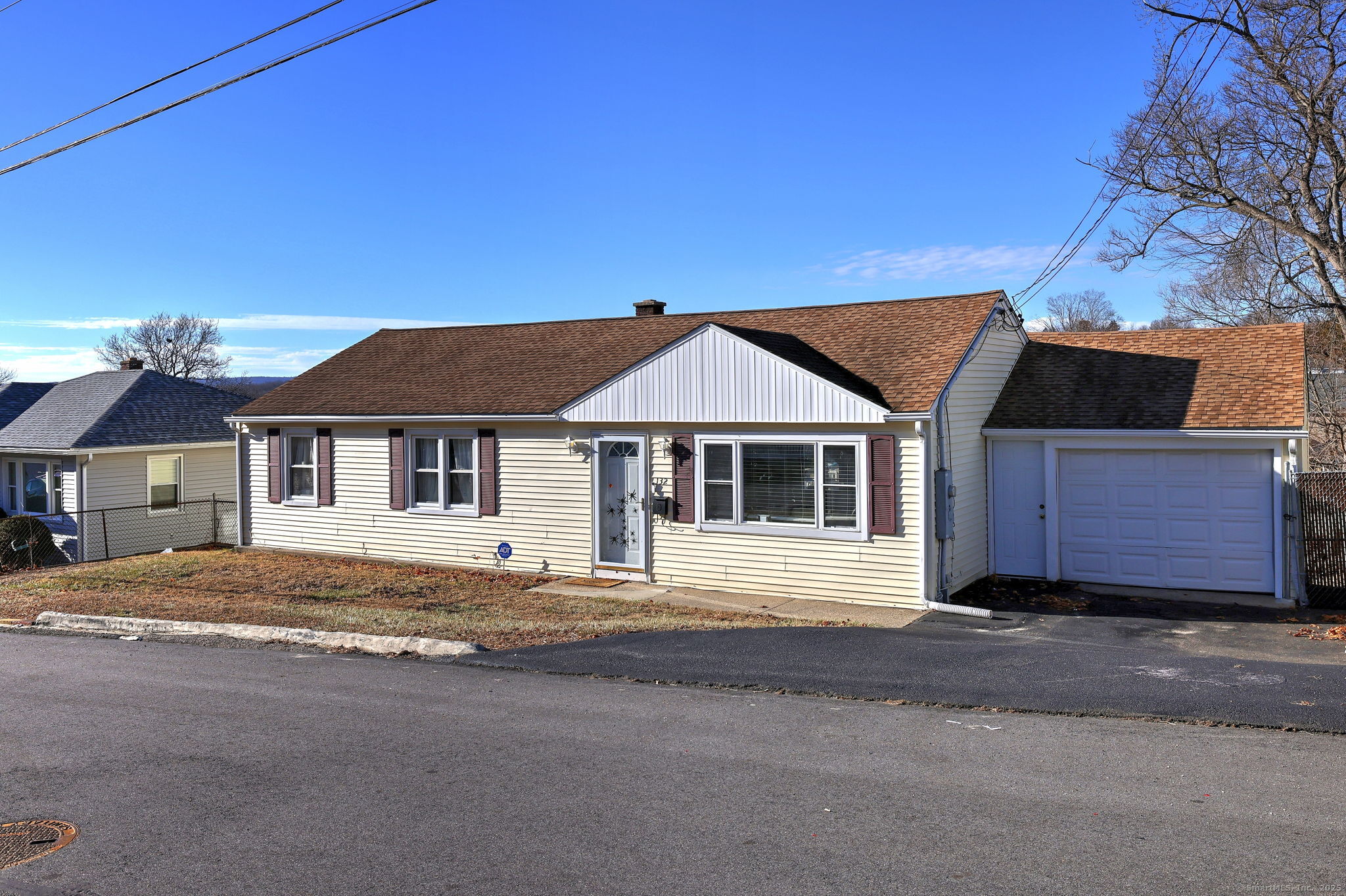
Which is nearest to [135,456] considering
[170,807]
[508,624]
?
[508,624]

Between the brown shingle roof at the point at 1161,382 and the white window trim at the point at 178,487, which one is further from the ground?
the brown shingle roof at the point at 1161,382

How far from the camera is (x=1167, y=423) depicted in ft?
45.2

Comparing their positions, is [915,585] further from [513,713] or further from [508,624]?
[513,713]

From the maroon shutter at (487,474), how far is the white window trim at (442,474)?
0.03 meters

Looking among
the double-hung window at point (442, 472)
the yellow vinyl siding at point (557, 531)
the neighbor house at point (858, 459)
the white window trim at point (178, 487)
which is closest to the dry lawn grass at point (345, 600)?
the yellow vinyl siding at point (557, 531)

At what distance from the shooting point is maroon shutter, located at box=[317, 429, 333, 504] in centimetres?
1850

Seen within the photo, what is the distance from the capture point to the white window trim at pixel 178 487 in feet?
78.9

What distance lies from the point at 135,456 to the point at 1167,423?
23188mm

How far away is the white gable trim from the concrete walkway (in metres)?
2.54

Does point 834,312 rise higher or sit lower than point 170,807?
higher

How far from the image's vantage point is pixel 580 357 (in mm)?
18484

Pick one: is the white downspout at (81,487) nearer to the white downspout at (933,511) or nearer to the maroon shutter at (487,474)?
the maroon shutter at (487,474)

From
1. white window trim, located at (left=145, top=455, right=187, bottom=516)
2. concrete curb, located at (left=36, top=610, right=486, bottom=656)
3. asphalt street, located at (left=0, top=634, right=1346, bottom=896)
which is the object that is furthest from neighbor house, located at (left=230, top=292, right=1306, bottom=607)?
white window trim, located at (left=145, top=455, right=187, bottom=516)

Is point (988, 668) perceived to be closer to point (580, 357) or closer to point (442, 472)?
point (442, 472)
